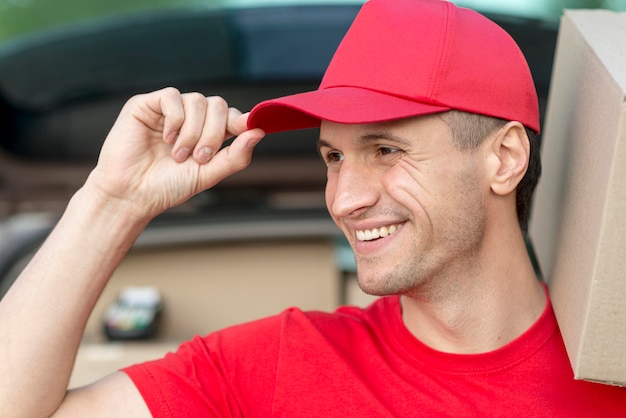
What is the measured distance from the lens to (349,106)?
1.40 meters

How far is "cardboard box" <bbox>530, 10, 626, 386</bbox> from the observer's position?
115cm

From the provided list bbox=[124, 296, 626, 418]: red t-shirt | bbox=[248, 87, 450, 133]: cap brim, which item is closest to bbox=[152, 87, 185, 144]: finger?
bbox=[248, 87, 450, 133]: cap brim

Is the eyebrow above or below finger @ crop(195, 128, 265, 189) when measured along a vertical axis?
above

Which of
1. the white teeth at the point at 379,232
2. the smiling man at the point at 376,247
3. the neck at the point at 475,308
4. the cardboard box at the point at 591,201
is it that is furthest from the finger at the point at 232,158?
the cardboard box at the point at 591,201

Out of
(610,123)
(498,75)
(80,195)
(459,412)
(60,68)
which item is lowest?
(459,412)

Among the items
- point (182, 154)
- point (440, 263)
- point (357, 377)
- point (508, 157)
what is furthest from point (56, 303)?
point (508, 157)

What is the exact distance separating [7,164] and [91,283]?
3.88ft

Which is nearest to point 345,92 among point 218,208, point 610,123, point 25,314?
point 610,123

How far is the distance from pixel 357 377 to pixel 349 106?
17.1 inches

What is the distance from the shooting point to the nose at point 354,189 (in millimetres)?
1446

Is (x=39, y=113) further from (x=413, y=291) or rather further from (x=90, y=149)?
(x=413, y=291)

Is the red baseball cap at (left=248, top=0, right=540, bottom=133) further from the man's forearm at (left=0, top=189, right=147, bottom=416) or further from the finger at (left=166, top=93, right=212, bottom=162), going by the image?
the man's forearm at (left=0, top=189, right=147, bottom=416)

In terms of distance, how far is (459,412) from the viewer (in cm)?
143

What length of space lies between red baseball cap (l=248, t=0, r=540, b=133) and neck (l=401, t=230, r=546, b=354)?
25cm
